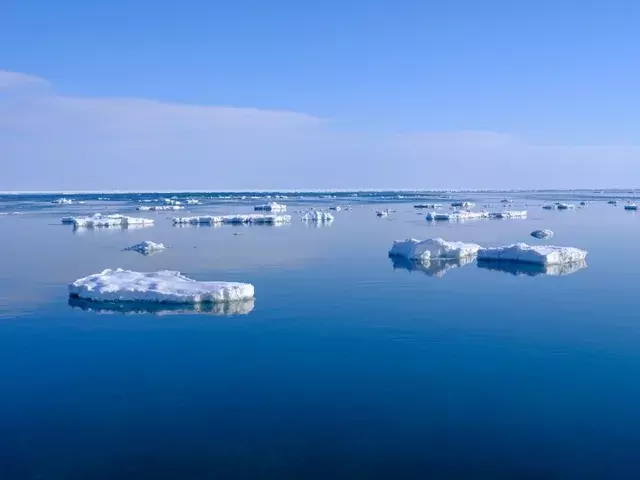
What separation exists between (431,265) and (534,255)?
3898mm

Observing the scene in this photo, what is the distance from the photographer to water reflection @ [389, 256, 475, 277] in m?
22.8

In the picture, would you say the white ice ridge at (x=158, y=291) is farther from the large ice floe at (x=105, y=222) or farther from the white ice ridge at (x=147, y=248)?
the large ice floe at (x=105, y=222)

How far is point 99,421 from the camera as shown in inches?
359

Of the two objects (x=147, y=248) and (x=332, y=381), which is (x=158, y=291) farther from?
(x=147, y=248)

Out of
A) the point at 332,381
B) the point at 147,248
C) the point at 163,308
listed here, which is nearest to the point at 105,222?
the point at 147,248

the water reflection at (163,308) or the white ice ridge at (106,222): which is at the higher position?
the white ice ridge at (106,222)

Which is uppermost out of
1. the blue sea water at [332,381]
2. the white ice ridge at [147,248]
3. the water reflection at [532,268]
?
the white ice ridge at [147,248]

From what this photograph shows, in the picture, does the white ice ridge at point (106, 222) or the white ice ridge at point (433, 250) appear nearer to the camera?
the white ice ridge at point (433, 250)

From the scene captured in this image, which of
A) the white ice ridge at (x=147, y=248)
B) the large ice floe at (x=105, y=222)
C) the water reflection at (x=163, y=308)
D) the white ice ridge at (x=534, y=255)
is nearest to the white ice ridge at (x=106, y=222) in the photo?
the large ice floe at (x=105, y=222)

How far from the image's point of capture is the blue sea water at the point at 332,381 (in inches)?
313

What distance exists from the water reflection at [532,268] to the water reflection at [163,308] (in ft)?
34.3

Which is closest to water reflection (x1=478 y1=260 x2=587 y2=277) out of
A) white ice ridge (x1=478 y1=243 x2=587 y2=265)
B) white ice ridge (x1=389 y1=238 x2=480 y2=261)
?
white ice ridge (x1=478 y1=243 x2=587 y2=265)

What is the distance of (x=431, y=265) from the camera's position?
2411 centimetres

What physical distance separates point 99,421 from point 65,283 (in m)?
11.7
